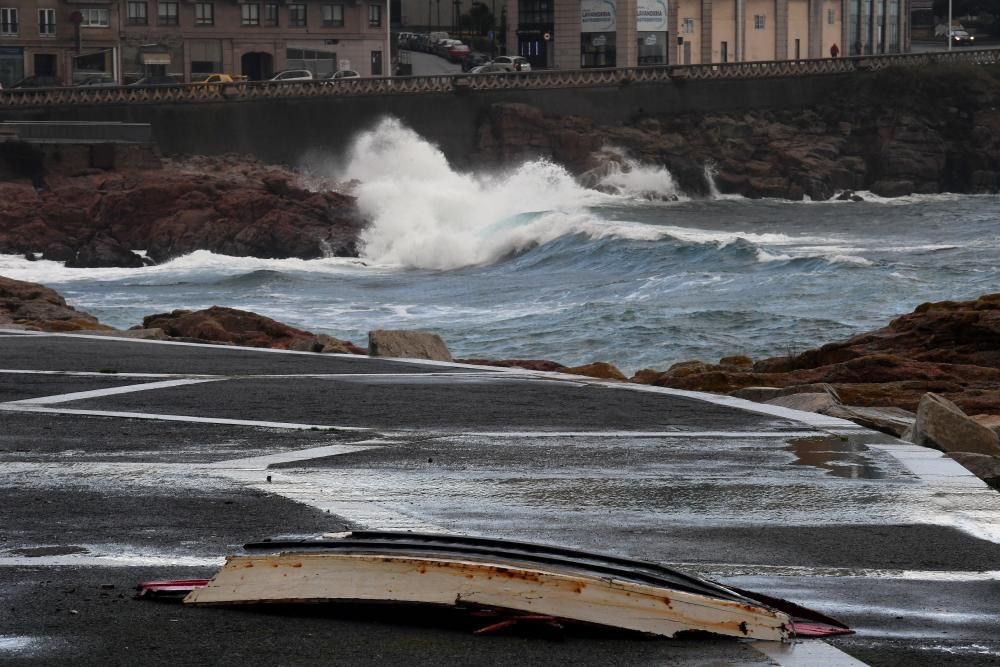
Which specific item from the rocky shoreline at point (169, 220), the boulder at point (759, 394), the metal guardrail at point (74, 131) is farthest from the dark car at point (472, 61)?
the boulder at point (759, 394)

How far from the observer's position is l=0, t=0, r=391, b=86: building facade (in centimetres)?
7888

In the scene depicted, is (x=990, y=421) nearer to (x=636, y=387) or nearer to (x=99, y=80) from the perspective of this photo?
(x=636, y=387)

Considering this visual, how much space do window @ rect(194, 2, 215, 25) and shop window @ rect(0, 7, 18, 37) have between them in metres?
9.06

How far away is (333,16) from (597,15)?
15.1m

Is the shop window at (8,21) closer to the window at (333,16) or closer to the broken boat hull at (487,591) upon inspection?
the window at (333,16)

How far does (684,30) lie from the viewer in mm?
91188

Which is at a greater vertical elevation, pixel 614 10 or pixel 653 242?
pixel 614 10

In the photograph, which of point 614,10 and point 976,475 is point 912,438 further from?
point 614,10

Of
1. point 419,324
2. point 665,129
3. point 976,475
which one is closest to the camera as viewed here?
point 976,475

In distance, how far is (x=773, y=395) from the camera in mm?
14531

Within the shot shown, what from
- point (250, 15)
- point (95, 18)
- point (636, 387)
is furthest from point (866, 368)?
point (250, 15)

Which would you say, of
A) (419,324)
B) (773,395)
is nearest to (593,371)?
(773,395)

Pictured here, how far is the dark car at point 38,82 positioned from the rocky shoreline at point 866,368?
2045 inches

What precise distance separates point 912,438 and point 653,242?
3708 centimetres
